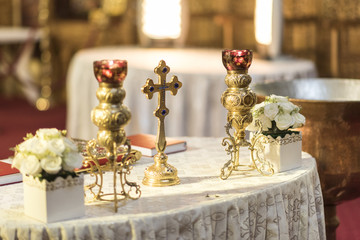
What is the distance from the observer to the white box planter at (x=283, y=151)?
226cm

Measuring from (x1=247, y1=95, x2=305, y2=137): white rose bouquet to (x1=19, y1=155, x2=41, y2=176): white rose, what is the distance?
82cm

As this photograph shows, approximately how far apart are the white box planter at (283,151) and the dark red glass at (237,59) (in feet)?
0.82

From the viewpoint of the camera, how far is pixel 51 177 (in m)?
1.76

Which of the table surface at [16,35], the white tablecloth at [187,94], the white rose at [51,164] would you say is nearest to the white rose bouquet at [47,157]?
the white rose at [51,164]

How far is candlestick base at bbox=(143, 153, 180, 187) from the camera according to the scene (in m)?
2.12

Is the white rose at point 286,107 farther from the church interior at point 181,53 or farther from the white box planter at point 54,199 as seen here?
the white box planter at point 54,199

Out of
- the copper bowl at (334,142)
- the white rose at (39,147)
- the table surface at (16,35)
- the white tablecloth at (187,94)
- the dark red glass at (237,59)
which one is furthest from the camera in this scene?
the table surface at (16,35)

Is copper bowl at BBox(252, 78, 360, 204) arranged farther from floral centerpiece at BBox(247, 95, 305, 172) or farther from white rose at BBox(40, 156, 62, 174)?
white rose at BBox(40, 156, 62, 174)

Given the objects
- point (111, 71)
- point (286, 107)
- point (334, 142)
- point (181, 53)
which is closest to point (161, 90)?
point (111, 71)

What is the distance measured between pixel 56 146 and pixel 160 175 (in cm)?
45

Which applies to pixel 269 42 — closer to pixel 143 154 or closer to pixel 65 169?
pixel 143 154

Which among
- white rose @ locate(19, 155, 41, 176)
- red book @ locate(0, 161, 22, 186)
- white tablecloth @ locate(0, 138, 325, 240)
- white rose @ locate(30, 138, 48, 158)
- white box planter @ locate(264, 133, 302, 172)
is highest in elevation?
white rose @ locate(30, 138, 48, 158)

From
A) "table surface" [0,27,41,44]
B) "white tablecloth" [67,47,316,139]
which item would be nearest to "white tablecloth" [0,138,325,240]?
"white tablecloth" [67,47,316,139]

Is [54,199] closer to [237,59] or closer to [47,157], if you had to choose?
[47,157]
